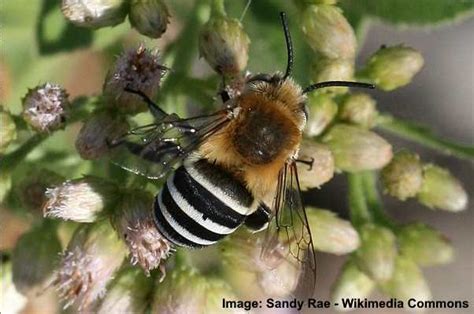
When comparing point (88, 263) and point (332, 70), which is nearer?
point (88, 263)

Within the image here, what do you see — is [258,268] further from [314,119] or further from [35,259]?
[35,259]

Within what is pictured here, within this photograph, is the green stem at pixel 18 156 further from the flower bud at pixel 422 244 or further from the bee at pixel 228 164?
the flower bud at pixel 422 244

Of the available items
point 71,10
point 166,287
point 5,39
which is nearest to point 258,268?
point 166,287

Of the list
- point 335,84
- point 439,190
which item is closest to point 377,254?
point 439,190

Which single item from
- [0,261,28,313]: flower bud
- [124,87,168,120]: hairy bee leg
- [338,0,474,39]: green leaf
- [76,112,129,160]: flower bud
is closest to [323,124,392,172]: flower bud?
[338,0,474,39]: green leaf

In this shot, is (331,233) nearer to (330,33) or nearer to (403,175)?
(403,175)

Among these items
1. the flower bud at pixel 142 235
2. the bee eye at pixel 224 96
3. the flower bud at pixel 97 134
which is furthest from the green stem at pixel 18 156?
the bee eye at pixel 224 96

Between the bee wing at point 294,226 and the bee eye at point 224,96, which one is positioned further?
the bee eye at point 224,96
